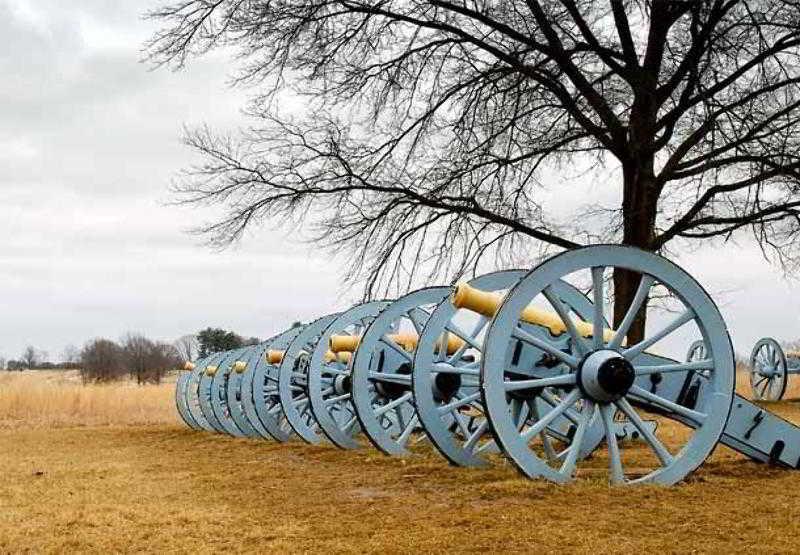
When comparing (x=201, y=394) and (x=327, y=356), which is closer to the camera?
(x=327, y=356)

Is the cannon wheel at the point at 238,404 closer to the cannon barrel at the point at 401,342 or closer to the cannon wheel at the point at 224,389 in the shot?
the cannon wheel at the point at 224,389

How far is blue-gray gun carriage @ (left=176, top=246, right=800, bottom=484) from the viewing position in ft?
20.9

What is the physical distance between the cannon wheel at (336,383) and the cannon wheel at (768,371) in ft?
44.8

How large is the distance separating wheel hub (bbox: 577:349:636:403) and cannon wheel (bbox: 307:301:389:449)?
3828 mm

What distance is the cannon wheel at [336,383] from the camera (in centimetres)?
1053

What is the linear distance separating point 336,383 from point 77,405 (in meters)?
13.8

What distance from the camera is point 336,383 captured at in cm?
1121

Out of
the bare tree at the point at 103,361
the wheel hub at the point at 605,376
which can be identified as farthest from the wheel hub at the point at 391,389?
the bare tree at the point at 103,361

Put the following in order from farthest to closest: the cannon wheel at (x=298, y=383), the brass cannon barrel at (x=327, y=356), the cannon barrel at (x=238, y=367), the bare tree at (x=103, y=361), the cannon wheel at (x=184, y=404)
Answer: the bare tree at (x=103, y=361)
the cannon wheel at (x=184, y=404)
the cannon barrel at (x=238, y=367)
the brass cannon barrel at (x=327, y=356)
the cannon wheel at (x=298, y=383)

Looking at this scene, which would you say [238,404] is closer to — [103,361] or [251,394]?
[251,394]

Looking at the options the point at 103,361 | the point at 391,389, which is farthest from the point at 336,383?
the point at 103,361

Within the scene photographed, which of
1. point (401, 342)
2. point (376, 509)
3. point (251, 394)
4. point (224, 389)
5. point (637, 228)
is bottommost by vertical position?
point (376, 509)

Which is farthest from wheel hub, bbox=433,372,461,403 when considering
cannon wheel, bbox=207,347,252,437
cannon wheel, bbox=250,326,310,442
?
cannon wheel, bbox=207,347,252,437

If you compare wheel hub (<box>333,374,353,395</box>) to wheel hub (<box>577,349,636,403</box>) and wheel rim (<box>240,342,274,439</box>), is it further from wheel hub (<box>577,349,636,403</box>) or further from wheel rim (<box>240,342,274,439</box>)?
wheel hub (<box>577,349,636,403</box>)
